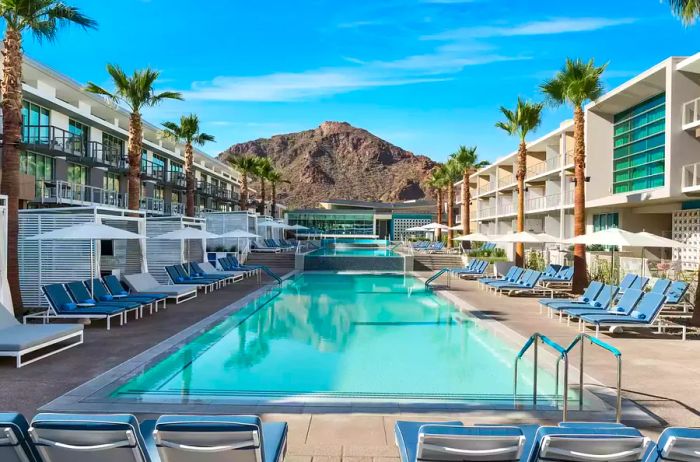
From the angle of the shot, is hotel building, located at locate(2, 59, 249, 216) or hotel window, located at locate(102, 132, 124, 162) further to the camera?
hotel window, located at locate(102, 132, 124, 162)

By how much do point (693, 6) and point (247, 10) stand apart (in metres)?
16.6

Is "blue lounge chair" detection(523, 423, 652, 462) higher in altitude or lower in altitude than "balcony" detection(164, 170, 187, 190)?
lower

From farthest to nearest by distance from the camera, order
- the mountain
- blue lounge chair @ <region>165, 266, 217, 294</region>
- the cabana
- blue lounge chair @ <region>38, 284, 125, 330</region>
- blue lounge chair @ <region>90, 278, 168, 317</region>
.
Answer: the mountain, blue lounge chair @ <region>165, 266, 217, 294</region>, the cabana, blue lounge chair @ <region>90, 278, 168, 317</region>, blue lounge chair @ <region>38, 284, 125, 330</region>

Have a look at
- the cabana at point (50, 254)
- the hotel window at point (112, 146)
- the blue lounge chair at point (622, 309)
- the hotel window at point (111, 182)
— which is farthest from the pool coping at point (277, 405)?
the hotel window at point (111, 182)

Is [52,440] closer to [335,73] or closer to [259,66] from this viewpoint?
[335,73]

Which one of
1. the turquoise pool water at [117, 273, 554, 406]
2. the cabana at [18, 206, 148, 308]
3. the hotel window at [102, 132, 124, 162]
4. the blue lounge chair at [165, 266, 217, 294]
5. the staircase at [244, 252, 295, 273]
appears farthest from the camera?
the hotel window at [102, 132, 124, 162]

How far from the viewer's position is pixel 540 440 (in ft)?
9.98

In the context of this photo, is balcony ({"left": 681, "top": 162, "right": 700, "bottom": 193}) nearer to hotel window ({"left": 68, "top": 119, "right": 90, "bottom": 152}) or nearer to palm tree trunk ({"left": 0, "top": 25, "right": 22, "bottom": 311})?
palm tree trunk ({"left": 0, "top": 25, "right": 22, "bottom": 311})

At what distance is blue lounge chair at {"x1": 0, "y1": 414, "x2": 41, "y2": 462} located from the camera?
3.07m

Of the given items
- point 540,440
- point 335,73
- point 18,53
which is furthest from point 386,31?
point 540,440

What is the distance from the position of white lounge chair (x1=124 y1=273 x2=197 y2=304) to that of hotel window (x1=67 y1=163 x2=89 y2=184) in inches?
641

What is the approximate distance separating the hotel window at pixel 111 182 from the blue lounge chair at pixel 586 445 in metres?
32.6

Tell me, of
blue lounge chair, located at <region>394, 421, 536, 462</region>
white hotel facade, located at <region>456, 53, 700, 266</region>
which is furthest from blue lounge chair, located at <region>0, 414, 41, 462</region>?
white hotel facade, located at <region>456, 53, 700, 266</region>

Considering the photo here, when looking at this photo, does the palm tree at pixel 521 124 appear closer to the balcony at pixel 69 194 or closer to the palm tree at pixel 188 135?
the palm tree at pixel 188 135
